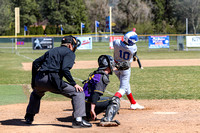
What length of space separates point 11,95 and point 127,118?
16.8 feet

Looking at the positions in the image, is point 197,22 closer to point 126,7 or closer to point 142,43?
point 126,7

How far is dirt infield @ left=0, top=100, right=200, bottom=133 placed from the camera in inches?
241

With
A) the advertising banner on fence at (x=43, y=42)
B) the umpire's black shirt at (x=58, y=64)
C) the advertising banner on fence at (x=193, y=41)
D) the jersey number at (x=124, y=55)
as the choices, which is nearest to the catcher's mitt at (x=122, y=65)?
the jersey number at (x=124, y=55)

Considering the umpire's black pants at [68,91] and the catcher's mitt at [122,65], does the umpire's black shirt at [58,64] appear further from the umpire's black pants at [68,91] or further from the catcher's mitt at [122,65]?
the catcher's mitt at [122,65]

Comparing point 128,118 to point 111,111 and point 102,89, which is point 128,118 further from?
point 102,89

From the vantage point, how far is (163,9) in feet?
267

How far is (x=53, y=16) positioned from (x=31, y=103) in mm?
74778

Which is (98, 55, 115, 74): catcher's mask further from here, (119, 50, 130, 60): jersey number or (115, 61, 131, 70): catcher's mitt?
(119, 50, 130, 60): jersey number

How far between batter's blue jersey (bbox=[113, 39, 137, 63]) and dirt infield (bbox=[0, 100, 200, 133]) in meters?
1.28

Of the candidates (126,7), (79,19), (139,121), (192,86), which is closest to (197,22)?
(126,7)

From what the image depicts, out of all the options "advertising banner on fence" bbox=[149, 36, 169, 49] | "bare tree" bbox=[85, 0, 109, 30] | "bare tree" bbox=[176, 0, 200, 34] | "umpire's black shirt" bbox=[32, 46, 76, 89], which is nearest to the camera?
"umpire's black shirt" bbox=[32, 46, 76, 89]

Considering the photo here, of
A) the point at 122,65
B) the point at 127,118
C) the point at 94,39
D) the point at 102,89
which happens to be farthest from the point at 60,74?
the point at 94,39

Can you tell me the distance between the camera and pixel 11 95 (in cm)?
1112

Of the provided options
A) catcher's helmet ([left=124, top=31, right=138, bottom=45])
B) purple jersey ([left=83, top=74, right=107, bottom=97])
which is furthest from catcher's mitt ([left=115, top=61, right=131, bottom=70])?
purple jersey ([left=83, top=74, right=107, bottom=97])
